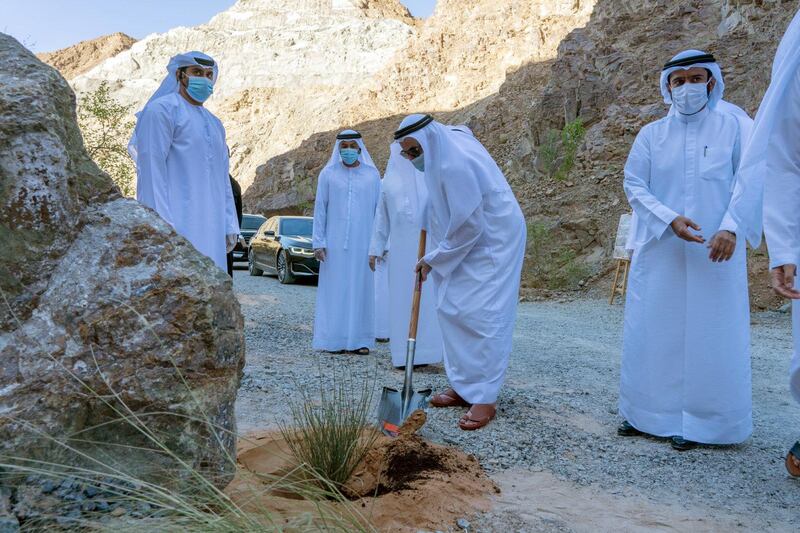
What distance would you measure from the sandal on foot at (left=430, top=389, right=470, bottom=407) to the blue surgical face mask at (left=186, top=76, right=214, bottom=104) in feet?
7.97

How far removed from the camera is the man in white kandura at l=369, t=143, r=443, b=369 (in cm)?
609

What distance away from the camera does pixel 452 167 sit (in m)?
4.11

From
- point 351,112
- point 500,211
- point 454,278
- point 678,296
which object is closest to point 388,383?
point 454,278

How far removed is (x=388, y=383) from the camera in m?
5.43

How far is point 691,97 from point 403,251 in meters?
2.88

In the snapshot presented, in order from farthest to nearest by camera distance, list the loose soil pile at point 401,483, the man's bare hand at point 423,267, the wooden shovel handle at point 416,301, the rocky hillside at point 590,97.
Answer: the rocky hillside at point 590,97 → the man's bare hand at point 423,267 → the wooden shovel handle at point 416,301 → the loose soil pile at point 401,483

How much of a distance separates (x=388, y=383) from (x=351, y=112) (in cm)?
2946

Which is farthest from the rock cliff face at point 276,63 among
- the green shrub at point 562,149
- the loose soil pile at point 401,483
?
the loose soil pile at point 401,483

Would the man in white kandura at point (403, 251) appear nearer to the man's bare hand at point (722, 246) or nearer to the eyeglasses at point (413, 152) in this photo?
the eyeglasses at point (413, 152)

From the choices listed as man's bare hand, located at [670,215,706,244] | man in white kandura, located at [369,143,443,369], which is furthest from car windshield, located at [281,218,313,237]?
man's bare hand, located at [670,215,706,244]

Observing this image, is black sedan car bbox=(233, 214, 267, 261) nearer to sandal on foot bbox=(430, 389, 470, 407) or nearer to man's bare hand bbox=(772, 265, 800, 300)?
sandal on foot bbox=(430, 389, 470, 407)

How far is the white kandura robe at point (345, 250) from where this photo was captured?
23.1ft

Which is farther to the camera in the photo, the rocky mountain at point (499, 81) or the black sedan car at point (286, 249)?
the rocky mountain at point (499, 81)

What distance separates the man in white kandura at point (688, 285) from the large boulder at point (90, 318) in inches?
99.1
